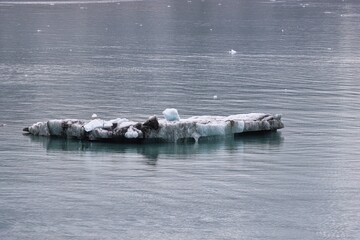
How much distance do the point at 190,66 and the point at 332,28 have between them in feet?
89.6

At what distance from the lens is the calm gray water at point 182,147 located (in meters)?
22.3

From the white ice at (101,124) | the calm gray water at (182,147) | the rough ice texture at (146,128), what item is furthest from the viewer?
the white ice at (101,124)

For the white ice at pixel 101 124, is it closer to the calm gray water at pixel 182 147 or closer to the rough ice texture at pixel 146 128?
the rough ice texture at pixel 146 128

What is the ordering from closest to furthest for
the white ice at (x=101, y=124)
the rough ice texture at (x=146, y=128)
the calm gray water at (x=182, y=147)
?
the calm gray water at (x=182, y=147), the rough ice texture at (x=146, y=128), the white ice at (x=101, y=124)

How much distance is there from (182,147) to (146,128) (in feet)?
3.43

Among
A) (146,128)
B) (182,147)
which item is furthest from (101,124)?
(182,147)

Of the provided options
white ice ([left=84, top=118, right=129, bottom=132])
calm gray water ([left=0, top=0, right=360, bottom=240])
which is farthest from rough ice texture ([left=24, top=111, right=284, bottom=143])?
calm gray water ([left=0, top=0, right=360, bottom=240])

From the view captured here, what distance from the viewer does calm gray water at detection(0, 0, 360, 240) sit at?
73.2 feet

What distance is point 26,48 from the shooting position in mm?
57500

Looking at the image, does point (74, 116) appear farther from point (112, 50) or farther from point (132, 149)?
point (112, 50)

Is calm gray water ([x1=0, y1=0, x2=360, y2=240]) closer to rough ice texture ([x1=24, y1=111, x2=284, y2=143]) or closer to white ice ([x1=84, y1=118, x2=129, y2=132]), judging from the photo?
rough ice texture ([x1=24, y1=111, x2=284, y2=143])

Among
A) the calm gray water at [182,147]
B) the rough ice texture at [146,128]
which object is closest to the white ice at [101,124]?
the rough ice texture at [146,128]

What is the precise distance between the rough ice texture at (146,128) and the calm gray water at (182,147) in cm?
30

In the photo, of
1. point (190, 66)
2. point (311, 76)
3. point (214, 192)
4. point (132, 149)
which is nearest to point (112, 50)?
point (190, 66)
